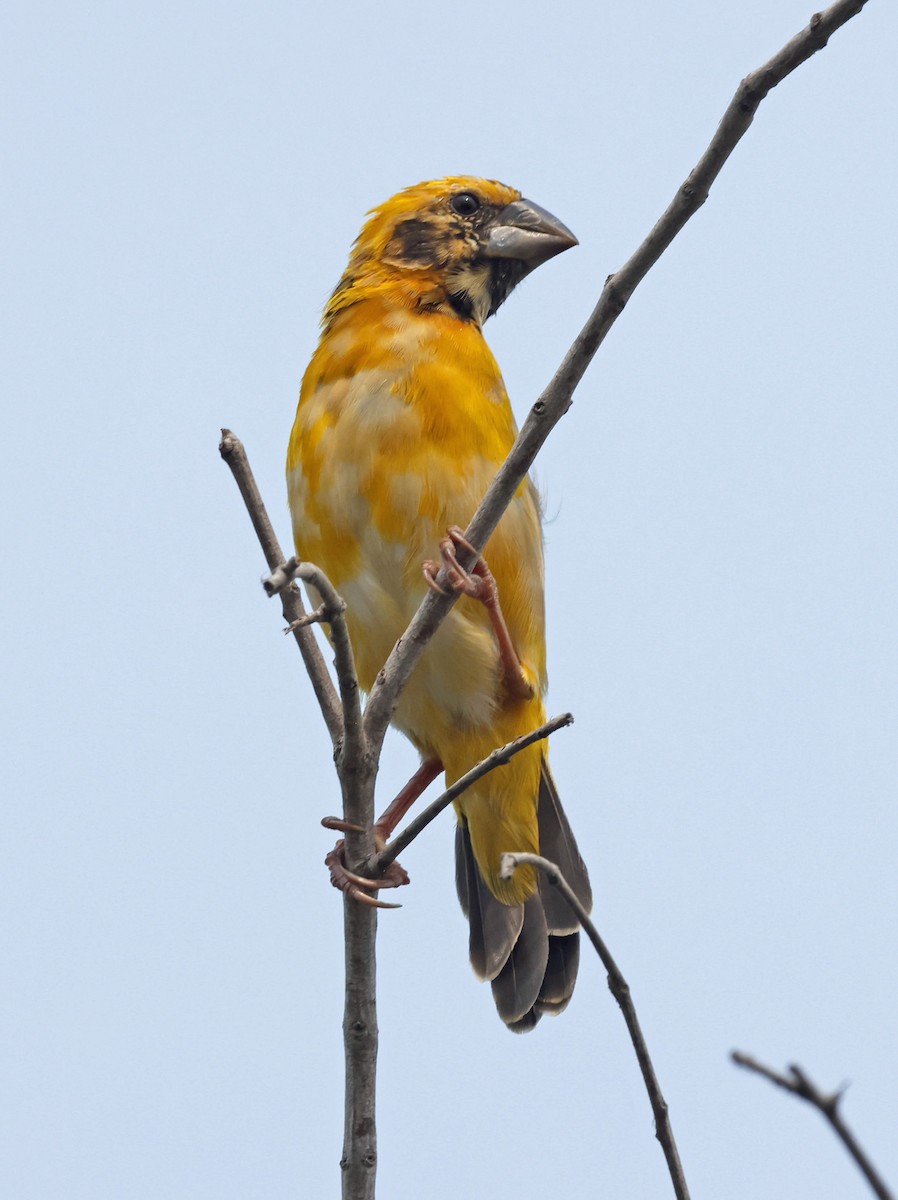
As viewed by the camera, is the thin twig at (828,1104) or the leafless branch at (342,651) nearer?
the thin twig at (828,1104)

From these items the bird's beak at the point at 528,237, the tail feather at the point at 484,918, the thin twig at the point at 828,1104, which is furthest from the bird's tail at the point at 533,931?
the thin twig at the point at 828,1104

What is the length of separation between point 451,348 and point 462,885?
1714 millimetres

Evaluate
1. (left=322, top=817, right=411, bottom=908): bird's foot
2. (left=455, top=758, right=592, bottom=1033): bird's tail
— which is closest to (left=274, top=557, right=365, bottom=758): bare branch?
(left=322, top=817, right=411, bottom=908): bird's foot

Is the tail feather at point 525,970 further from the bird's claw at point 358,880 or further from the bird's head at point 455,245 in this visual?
the bird's head at point 455,245

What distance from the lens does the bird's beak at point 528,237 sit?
4.84m

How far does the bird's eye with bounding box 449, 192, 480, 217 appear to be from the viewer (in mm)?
4950

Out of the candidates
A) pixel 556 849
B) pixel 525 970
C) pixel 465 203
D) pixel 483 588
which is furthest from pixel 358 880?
pixel 465 203

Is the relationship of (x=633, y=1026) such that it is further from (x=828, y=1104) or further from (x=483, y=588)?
(x=483, y=588)

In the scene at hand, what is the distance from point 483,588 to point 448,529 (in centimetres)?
23

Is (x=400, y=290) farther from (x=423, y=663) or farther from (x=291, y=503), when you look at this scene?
(x=423, y=663)

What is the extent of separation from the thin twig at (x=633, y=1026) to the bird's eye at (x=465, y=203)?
10.5 feet

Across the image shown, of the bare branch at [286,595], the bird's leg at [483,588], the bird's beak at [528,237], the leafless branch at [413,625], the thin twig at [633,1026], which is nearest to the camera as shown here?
the thin twig at [633,1026]

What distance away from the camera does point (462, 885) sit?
4.61 meters

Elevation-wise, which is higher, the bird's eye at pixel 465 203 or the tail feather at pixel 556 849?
the bird's eye at pixel 465 203
